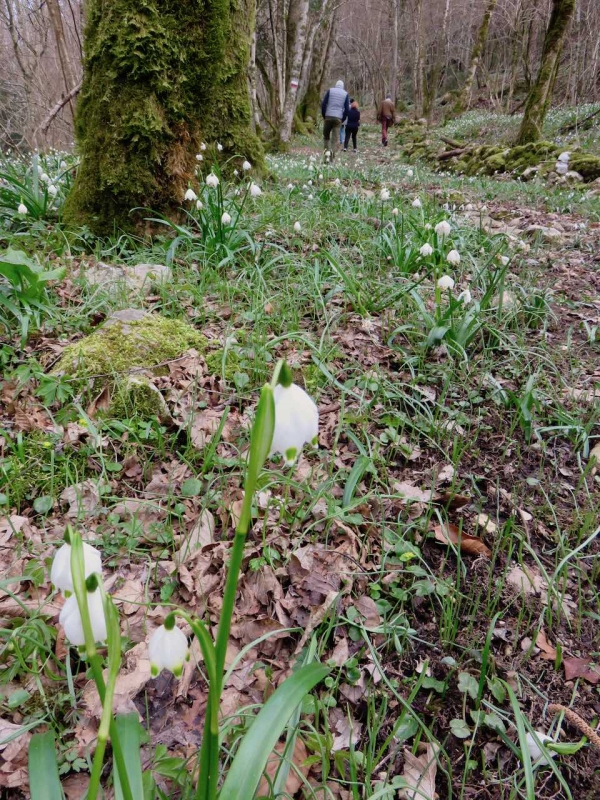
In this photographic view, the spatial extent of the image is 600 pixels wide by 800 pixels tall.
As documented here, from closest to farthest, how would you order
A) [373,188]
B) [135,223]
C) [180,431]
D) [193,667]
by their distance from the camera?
[193,667], [180,431], [135,223], [373,188]

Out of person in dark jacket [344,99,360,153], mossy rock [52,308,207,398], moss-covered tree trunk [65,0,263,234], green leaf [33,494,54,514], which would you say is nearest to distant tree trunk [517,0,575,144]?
person in dark jacket [344,99,360,153]

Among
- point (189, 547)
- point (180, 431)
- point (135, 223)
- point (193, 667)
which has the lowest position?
point (193, 667)

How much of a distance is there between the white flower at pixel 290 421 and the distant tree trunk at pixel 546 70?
36.3ft

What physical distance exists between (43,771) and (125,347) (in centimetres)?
186

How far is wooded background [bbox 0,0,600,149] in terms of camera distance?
35.0ft

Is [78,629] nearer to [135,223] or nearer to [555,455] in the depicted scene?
[555,455]

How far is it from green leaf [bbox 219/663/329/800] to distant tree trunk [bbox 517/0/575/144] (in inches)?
441

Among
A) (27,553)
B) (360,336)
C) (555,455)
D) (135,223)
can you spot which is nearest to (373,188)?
(135,223)

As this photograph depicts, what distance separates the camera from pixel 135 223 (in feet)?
12.2

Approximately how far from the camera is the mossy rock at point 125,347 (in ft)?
7.61

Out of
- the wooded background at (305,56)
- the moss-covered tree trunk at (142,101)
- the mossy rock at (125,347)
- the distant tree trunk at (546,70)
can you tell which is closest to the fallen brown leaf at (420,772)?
the mossy rock at (125,347)

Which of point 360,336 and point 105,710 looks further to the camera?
point 360,336

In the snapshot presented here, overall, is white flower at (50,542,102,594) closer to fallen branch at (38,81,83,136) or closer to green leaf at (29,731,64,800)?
green leaf at (29,731,64,800)

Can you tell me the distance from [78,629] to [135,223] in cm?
352
